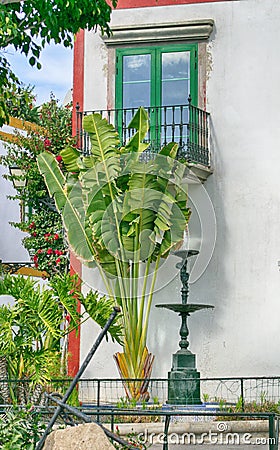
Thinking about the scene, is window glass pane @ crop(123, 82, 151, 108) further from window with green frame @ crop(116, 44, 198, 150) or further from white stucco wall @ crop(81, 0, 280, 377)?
white stucco wall @ crop(81, 0, 280, 377)

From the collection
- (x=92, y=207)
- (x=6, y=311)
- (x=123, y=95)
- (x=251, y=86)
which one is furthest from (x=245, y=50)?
(x=6, y=311)

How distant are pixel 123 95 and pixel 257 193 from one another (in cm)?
282

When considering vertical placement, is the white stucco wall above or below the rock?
above

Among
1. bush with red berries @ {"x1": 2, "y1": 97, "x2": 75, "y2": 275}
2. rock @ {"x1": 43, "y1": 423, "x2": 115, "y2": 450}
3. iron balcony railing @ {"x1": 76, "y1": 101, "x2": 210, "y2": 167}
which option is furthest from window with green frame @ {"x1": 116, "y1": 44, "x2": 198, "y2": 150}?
rock @ {"x1": 43, "y1": 423, "x2": 115, "y2": 450}

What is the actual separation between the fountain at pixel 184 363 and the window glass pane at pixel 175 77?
276 centimetres

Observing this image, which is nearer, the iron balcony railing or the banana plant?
the banana plant

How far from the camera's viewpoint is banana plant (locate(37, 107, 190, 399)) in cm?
1488

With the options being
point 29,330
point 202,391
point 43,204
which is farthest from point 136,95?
point 29,330

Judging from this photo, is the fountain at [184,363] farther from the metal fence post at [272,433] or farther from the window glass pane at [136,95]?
the metal fence post at [272,433]

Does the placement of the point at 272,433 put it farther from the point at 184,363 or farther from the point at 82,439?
the point at 184,363

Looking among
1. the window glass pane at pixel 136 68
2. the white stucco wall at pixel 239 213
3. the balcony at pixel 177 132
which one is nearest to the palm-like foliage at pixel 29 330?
the white stucco wall at pixel 239 213

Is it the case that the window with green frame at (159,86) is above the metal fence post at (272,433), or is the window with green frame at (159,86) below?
above

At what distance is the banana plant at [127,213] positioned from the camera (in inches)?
586

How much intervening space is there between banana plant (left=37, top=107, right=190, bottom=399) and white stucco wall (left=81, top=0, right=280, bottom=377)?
0.76m
